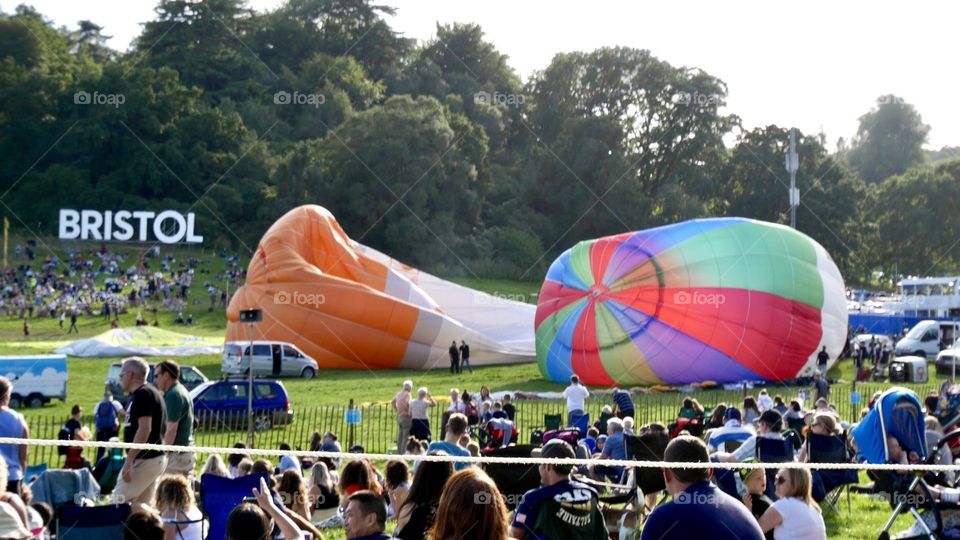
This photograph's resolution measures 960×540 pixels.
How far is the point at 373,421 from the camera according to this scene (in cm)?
2028

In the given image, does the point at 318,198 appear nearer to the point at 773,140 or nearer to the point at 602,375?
the point at 773,140

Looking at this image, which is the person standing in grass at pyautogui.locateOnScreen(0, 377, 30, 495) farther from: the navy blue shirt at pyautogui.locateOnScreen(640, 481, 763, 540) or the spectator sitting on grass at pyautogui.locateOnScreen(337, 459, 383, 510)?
the navy blue shirt at pyautogui.locateOnScreen(640, 481, 763, 540)

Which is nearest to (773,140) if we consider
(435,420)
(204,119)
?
(204,119)

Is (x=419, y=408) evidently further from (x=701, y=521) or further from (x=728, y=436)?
(x=701, y=521)

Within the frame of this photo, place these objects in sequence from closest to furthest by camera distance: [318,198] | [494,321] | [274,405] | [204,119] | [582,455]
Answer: [582,455]
[274,405]
[494,321]
[318,198]
[204,119]

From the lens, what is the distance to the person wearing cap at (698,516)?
16.5 ft

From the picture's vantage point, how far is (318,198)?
54.8m

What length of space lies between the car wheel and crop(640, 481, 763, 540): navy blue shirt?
14692mm

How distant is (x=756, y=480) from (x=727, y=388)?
664 inches

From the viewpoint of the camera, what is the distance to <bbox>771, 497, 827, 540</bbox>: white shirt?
6.81 metres

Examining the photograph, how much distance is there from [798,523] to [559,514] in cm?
162

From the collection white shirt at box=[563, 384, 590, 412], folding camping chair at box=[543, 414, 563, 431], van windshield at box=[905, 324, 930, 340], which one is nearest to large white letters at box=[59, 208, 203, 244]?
van windshield at box=[905, 324, 930, 340]

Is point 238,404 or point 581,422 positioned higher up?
point 581,422

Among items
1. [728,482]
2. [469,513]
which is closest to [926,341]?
[728,482]
